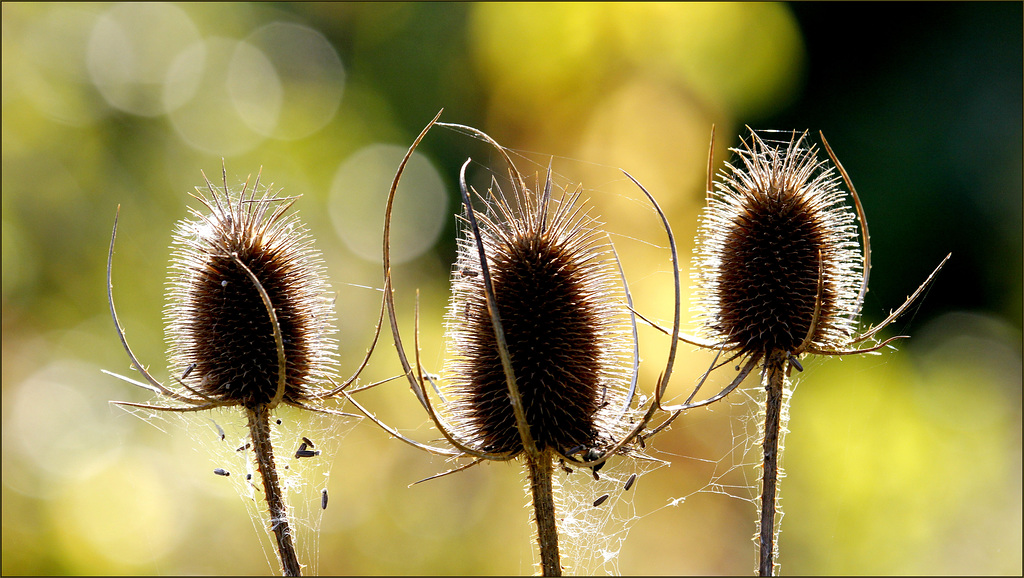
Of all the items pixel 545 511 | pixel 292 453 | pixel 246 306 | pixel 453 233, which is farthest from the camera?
pixel 453 233

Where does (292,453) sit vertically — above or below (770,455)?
below

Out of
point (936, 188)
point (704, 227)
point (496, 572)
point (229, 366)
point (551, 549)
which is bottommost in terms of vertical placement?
point (496, 572)

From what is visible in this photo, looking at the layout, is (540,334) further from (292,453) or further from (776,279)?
(292,453)

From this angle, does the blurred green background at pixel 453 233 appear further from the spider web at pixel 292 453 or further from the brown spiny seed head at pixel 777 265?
the brown spiny seed head at pixel 777 265

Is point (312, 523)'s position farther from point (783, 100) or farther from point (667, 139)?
point (783, 100)

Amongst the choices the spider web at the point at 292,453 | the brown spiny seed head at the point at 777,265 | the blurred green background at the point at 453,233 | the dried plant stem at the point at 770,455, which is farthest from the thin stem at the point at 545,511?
the blurred green background at the point at 453,233

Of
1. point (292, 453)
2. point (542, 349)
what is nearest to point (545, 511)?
point (542, 349)

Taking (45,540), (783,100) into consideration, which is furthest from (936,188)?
(45,540)
